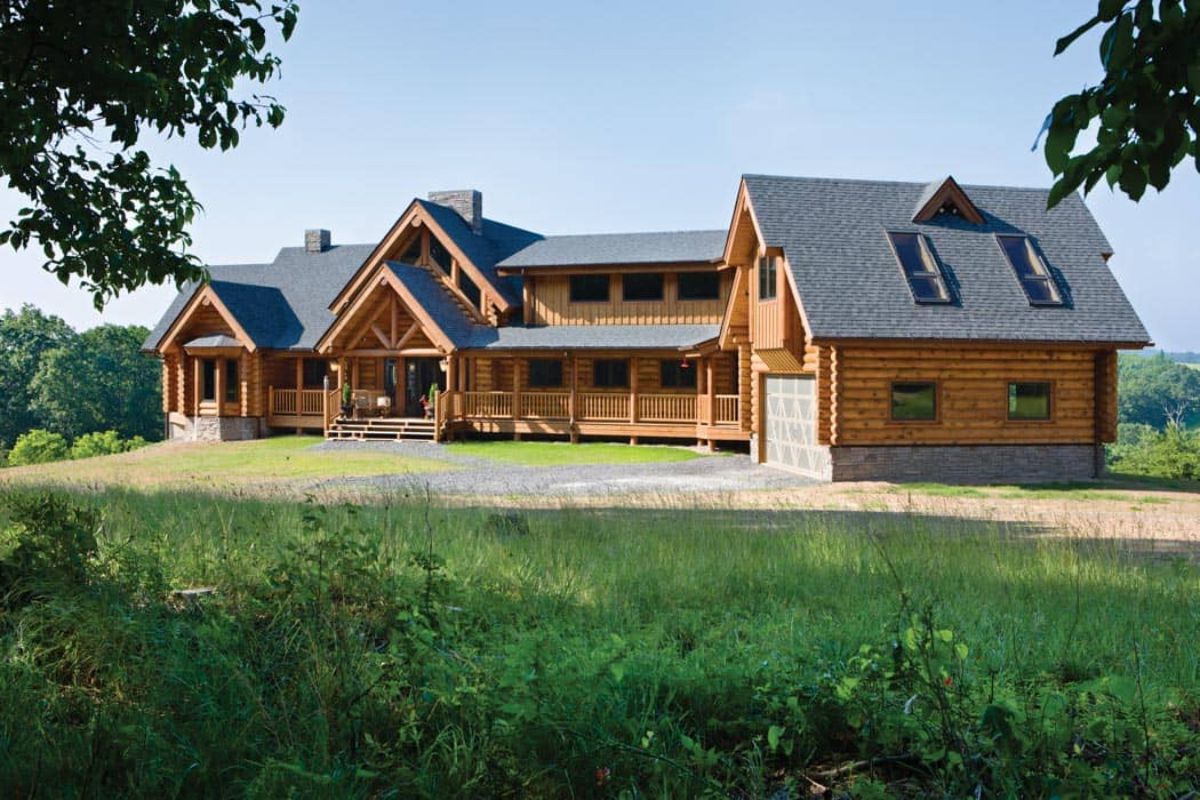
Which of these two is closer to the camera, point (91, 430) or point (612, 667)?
point (612, 667)

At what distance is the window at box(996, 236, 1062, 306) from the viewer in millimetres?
25109

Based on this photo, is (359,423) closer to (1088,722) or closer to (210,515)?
(210,515)

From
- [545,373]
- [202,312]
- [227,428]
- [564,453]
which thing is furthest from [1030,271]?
[202,312]

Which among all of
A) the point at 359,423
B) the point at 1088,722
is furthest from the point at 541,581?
the point at 359,423

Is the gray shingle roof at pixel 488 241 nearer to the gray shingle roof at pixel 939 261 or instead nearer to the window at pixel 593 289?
the window at pixel 593 289

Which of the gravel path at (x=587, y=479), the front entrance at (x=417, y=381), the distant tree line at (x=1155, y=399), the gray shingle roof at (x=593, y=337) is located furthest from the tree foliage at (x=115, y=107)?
the distant tree line at (x=1155, y=399)

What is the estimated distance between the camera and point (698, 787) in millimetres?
4242

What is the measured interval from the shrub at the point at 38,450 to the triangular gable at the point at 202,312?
12.7m

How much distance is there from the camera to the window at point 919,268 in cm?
2456

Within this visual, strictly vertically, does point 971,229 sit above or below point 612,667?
above

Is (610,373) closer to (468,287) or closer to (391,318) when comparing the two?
(468,287)

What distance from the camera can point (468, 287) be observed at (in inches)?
1496

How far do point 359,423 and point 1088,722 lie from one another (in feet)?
108

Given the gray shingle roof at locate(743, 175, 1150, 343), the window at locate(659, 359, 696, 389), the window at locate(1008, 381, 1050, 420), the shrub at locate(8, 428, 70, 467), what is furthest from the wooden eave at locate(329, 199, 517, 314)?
the shrub at locate(8, 428, 70, 467)
